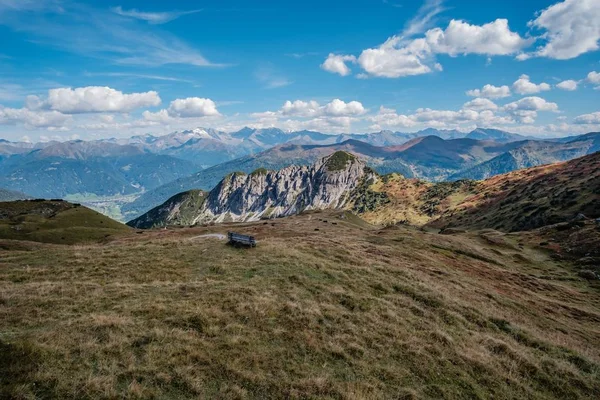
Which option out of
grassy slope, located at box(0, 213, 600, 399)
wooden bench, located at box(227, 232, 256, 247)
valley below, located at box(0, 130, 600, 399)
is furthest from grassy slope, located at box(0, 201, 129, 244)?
wooden bench, located at box(227, 232, 256, 247)

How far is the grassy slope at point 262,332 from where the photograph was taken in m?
13.5

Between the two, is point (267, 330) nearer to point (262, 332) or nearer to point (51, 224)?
point (262, 332)

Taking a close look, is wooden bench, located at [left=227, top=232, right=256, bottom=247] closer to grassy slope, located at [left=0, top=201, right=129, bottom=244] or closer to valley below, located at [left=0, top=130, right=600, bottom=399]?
valley below, located at [left=0, top=130, right=600, bottom=399]

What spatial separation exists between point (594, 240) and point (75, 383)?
319 feet

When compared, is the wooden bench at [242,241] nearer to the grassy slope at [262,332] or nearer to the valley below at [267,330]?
the valley below at [267,330]

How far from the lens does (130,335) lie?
16250 mm

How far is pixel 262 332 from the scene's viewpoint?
18234 mm

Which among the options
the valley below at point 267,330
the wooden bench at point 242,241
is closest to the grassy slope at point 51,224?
the valley below at point 267,330

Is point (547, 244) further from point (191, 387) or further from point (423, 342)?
point (191, 387)

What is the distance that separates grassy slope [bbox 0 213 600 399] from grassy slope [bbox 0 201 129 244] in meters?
79.0

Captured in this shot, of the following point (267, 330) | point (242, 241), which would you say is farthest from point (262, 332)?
point (242, 241)

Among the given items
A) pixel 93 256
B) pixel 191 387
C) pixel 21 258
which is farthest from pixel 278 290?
pixel 21 258

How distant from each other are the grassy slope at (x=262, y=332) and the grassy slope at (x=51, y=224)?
259 ft

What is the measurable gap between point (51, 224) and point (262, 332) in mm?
135859
